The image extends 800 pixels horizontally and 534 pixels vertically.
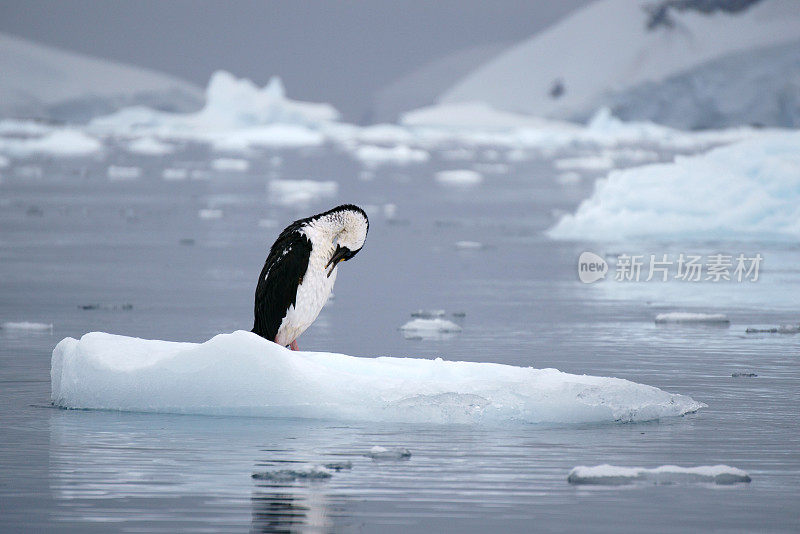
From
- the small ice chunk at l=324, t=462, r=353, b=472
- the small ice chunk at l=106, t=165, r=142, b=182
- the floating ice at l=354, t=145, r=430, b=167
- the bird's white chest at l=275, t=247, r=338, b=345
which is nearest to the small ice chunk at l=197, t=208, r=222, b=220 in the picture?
the small ice chunk at l=106, t=165, r=142, b=182

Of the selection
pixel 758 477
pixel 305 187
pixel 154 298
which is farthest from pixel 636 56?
pixel 758 477

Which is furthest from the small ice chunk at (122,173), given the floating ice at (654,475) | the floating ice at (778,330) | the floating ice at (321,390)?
the floating ice at (654,475)

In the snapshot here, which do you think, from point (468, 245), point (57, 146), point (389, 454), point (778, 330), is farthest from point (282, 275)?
point (57, 146)

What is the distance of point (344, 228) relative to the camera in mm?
6340

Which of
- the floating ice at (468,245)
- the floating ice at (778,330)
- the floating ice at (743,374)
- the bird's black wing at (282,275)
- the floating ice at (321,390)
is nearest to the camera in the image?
the floating ice at (321,390)

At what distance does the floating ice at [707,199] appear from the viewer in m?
15.2

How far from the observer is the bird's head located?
6.31 metres

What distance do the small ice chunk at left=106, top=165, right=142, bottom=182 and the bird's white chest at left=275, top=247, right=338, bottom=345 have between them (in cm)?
2188

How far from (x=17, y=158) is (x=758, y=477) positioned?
3522 cm

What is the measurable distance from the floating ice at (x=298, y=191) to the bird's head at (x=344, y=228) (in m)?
14.4

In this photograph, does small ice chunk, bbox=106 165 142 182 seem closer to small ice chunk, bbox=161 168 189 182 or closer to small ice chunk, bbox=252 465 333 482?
small ice chunk, bbox=161 168 189 182

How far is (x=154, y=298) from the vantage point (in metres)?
10.1

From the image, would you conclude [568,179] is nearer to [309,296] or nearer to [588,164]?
[588,164]

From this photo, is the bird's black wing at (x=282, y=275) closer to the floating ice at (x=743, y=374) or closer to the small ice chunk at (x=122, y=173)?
the floating ice at (x=743, y=374)
